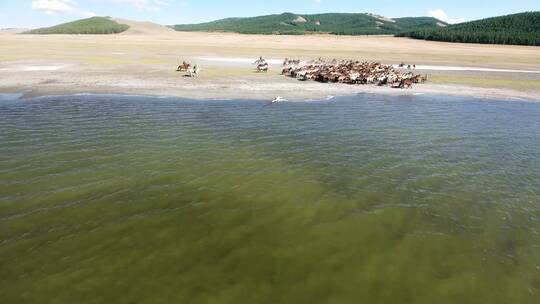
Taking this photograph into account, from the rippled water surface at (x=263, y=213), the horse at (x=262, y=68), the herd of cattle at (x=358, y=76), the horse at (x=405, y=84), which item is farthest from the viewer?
the horse at (x=262, y=68)

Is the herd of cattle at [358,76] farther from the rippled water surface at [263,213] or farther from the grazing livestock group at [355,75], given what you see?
the rippled water surface at [263,213]

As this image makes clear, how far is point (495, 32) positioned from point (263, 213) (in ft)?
451

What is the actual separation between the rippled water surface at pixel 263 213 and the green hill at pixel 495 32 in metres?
110

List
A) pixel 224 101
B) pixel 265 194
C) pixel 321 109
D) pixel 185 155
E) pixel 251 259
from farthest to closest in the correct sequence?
pixel 224 101 → pixel 321 109 → pixel 185 155 → pixel 265 194 → pixel 251 259

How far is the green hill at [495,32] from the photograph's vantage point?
111 meters

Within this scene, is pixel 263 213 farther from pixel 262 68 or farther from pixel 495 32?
pixel 495 32

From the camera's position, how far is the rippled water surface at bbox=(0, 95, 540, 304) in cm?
701

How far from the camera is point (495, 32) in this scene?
123 meters

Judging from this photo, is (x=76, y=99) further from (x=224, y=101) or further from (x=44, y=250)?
(x=44, y=250)

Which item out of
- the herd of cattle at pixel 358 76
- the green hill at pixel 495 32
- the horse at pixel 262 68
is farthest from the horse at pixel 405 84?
the green hill at pixel 495 32

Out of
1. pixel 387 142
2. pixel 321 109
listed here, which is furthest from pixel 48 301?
pixel 321 109

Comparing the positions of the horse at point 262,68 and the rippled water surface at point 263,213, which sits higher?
the horse at point 262,68

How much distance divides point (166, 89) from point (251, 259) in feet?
74.3

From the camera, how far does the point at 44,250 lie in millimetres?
7727
